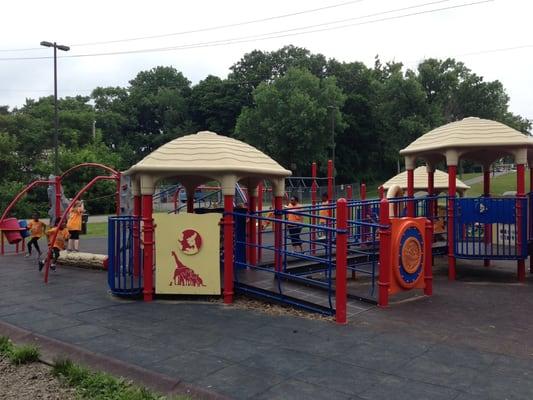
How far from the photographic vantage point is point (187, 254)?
7820mm

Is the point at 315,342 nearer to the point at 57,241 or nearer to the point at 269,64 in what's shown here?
the point at 57,241

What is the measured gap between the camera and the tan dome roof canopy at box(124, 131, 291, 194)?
7.80 m

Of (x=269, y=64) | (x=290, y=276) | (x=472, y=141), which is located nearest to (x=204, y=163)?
(x=290, y=276)

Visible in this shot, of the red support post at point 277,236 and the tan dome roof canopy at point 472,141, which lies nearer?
the red support post at point 277,236

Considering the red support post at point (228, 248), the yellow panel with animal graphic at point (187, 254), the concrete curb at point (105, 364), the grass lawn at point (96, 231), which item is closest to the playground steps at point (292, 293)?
the red support post at point (228, 248)

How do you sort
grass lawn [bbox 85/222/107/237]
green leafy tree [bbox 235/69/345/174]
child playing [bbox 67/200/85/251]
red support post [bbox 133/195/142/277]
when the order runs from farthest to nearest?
green leafy tree [bbox 235/69/345/174], grass lawn [bbox 85/222/107/237], child playing [bbox 67/200/85/251], red support post [bbox 133/195/142/277]

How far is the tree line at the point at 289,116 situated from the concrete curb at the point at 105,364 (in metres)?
29.8

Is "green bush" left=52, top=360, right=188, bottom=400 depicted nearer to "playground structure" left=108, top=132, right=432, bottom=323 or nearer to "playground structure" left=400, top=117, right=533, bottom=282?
"playground structure" left=108, top=132, right=432, bottom=323

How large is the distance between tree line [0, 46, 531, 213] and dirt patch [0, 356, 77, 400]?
101ft

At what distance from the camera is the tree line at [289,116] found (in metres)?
44.6

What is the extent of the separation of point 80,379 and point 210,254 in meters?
3.27

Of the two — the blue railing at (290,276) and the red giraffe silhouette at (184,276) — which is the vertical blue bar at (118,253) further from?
the blue railing at (290,276)

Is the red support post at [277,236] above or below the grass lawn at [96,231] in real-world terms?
above

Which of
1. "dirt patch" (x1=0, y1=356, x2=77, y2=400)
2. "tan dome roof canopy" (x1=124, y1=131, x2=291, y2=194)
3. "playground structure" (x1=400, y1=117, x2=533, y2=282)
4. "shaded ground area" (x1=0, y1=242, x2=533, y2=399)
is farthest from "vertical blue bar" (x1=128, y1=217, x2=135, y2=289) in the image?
"playground structure" (x1=400, y1=117, x2=533, y2=282)
